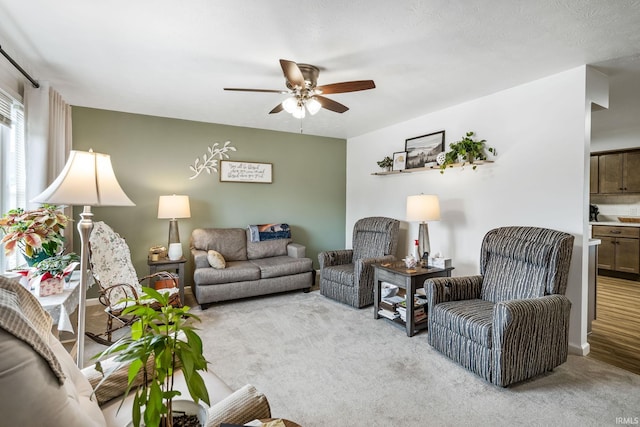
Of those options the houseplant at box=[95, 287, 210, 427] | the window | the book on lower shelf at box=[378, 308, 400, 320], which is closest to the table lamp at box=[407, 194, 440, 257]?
the book on lower shelf at box=[378, 308, 400, 320]

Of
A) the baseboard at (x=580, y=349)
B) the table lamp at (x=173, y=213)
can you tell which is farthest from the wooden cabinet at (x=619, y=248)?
the table lamp at (x=173, y=213)

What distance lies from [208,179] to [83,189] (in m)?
3.13

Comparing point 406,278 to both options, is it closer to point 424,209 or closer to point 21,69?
point 424,209

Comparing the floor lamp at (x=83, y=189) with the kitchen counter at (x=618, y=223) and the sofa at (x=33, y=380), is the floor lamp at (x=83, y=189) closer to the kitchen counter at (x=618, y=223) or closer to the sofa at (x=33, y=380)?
the sofa at (x=33, y=380)

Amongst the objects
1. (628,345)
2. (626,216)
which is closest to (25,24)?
(628,345)

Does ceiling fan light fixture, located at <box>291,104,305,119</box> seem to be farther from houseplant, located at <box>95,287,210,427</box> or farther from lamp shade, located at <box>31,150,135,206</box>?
houseplant, located at <box>95,287,210,427</box>

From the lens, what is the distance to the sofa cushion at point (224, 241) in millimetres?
4426

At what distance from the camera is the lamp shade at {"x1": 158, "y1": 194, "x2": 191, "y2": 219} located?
13.0ft

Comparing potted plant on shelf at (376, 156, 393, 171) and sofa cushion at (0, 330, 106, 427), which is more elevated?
potted plant on shelf at (376, 156, 393, 171)

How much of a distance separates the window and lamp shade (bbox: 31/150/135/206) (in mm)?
1655

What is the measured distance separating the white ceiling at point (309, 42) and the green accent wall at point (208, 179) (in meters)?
0.73

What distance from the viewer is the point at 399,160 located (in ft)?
15.0

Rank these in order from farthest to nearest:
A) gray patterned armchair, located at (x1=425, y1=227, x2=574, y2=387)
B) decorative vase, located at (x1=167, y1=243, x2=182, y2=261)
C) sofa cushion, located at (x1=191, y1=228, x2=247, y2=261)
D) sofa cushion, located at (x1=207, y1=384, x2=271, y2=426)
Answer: sofa cushion, located at (x1=191, y1=228, x2=247, y2=261) < decorative vase, located at (x1=167, y1=243, x2=182, y2=261) < gray patterned armchair, located at (x1=425, y1=227, x2=574, y2=387) < sofa cushion, located at (x1=207, y1=384, x2=271, y2=426)

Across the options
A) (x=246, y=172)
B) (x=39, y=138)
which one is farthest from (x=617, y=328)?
(x=39, y=138)
